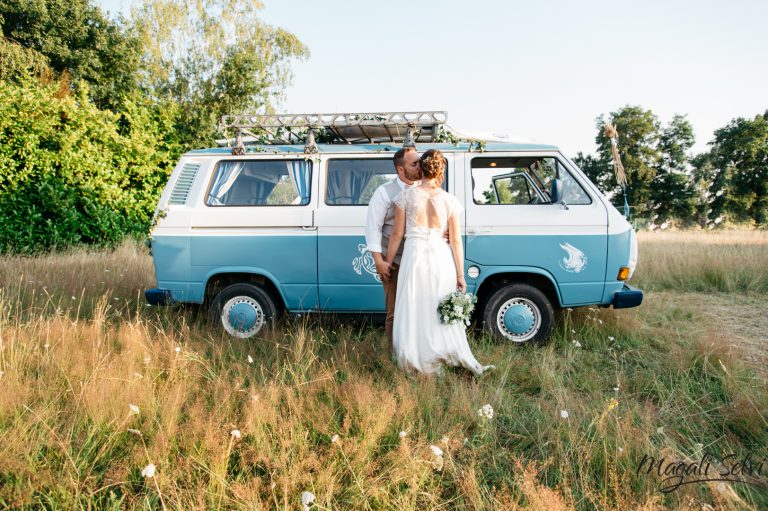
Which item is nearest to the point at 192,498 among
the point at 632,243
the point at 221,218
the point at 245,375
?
the point at 245,375

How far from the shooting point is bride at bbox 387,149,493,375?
3596mm

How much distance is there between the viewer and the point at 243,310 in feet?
15.9

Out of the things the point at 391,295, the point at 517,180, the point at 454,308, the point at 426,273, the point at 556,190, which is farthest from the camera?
the point at 517,180

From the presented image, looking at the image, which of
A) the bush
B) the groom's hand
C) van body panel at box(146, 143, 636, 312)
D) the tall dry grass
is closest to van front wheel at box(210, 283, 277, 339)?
van body panel at box(146, 143, 636, 312)

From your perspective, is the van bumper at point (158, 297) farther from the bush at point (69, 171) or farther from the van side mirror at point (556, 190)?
the bush at point (69, 171)

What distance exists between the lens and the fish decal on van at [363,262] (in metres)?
4.72

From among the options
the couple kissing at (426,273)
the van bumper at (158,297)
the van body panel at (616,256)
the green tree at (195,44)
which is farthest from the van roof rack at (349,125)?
the green tree at (195,44)

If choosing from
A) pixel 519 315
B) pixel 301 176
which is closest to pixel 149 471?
pixel 301 176

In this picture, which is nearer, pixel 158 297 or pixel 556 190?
pixel 556 190

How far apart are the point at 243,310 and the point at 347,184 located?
178cm

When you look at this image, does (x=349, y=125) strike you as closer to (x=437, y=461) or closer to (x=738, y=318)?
(x=437, y=461)

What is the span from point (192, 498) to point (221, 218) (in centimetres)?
318

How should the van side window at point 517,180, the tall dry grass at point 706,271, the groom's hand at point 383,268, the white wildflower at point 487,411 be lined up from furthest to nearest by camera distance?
the tall dry grass at point 706,271
the van side window at point 517,180
the groom's hand at point 383,268
the white wildflower at point 487,411

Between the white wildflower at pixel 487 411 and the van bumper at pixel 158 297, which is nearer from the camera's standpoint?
the white wildflower at pixel 487 411
